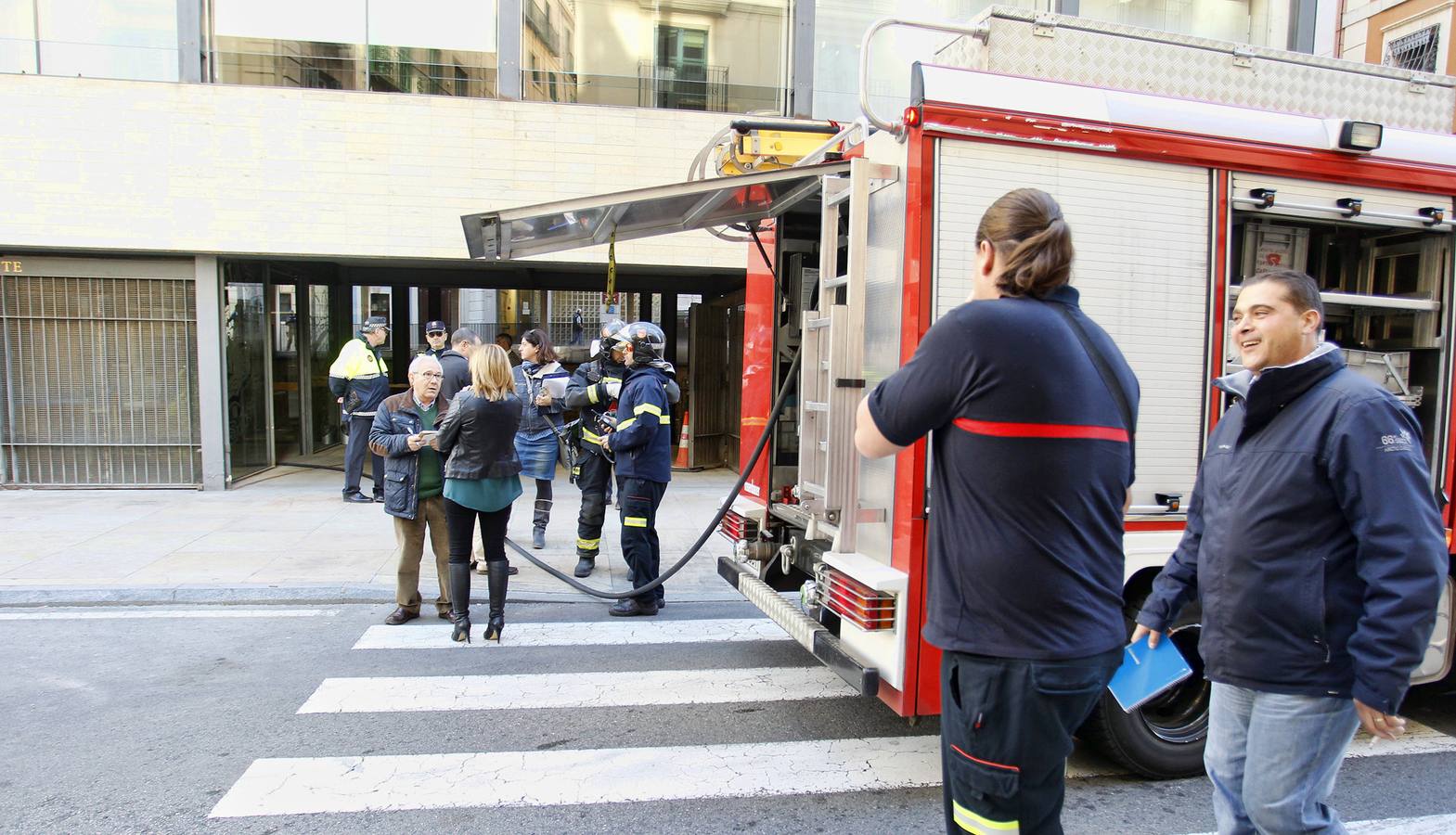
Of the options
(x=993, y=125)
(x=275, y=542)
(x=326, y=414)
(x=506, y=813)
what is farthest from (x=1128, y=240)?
(x=326, y=414)

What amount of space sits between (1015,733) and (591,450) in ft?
17.0

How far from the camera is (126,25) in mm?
9906

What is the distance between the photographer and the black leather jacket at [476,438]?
17.2 ft

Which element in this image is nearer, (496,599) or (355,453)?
(496,599)

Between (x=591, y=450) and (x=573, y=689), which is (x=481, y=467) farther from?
(x=591, y=450)

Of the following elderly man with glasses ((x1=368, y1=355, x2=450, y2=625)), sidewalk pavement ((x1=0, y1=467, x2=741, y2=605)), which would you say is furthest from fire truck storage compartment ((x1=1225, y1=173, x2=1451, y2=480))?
elderly man with glasses ((x1=368, y1=355, x2=450, y2=625))

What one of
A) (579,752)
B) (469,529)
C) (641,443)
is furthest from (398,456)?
(579,752)

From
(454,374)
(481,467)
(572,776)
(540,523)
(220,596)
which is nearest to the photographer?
(572,776)

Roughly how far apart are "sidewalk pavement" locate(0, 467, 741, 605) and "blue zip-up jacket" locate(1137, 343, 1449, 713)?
465 centimetres

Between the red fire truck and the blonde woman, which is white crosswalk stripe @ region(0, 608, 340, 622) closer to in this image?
the blonde woman

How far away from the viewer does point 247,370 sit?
11.2m

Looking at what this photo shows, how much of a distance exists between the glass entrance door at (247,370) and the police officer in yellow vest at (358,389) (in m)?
1.72

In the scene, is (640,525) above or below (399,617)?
above

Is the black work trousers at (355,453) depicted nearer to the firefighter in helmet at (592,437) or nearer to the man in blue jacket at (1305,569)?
the firefighter in helmet at (592,437)
